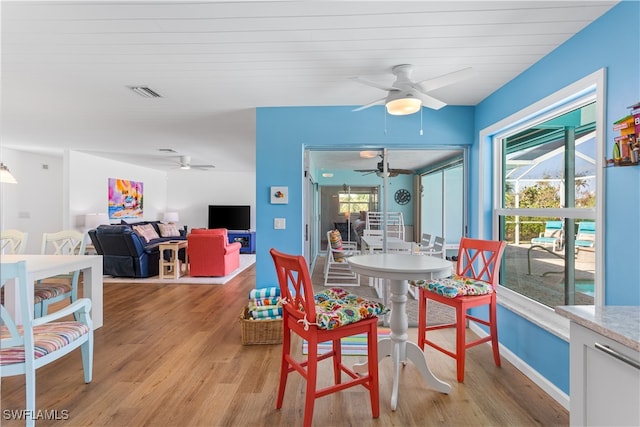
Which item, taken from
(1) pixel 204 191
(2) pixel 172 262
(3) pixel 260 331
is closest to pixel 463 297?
(3) pixel 260 331

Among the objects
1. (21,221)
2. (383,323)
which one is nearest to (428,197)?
(383,323)

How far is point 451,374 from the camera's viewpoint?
2297mm

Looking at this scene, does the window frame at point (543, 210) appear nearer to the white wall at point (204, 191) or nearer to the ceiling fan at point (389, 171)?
the ceiling fan at point (389, 171)

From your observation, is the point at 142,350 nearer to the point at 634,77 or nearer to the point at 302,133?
the point at 302,133

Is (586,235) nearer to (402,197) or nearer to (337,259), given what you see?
(402,197)

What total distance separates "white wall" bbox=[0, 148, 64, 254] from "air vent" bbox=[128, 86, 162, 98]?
479cm

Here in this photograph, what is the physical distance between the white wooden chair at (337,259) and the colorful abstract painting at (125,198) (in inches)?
222

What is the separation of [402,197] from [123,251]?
15.4 ft

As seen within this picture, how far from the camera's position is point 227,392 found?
2070 mm

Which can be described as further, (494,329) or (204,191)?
(204,191)

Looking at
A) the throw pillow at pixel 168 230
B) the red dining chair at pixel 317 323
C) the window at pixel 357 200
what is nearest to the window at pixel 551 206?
the window at pixel 357 200

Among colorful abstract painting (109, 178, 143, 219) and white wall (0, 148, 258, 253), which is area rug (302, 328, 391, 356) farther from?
colorful abstract painting (109, 178, 143, 219)

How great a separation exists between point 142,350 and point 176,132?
3055 mm

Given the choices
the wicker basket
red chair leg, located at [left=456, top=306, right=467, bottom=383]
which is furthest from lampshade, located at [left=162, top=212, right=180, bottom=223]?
red chair leg, located at [left=456, top=306, right=467, bottom=383]
